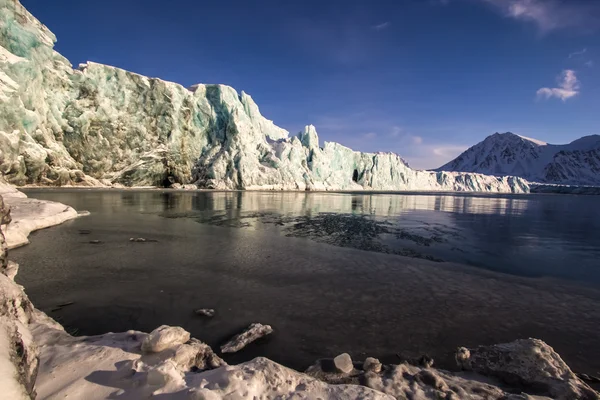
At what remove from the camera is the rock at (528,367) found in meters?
3.85

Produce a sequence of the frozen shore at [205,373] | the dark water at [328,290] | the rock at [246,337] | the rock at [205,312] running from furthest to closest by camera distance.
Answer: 1. the rock at [205,312]
2. the dark water at [328,290]
3. the rock at [246,337]
4. the frozen shore at [205,373]

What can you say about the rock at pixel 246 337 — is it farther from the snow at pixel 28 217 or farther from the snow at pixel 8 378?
the snow at pixel 28 217

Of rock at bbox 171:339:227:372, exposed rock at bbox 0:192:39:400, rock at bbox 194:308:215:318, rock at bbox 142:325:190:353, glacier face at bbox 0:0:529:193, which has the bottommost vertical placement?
rock at bbox 194:308:215:318

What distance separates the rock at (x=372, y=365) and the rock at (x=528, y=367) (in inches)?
56.3

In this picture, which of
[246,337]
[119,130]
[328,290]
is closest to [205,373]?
[246,337]

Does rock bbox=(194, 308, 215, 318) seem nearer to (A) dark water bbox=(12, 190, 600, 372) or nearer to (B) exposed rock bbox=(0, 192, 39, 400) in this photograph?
(A) dark water bbox=(12, 190, 600, 372)

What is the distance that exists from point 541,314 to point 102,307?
9.77 m

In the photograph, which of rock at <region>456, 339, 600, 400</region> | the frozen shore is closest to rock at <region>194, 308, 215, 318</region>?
the frozen shore

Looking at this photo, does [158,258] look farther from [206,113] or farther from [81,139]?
[206,113]

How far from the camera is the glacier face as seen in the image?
46969mm

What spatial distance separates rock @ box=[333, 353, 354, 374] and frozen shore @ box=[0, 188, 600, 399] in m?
0.03

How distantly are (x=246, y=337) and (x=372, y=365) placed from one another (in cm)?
224

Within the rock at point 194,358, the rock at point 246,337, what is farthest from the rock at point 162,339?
the rock at point 246,337

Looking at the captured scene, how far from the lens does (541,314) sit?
6523 millimetres
